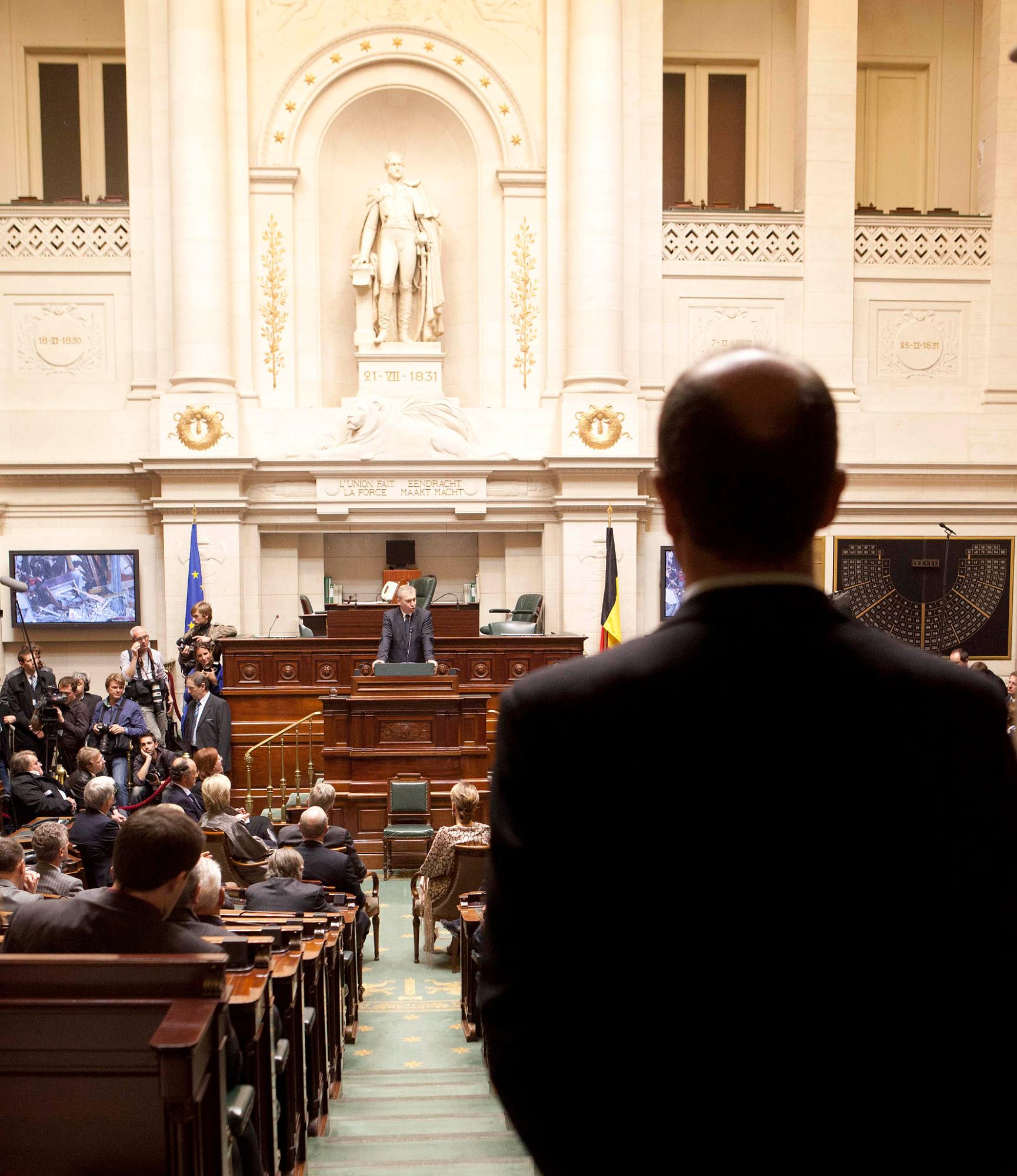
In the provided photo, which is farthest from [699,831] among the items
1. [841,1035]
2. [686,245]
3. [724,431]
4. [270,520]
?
[686,245]

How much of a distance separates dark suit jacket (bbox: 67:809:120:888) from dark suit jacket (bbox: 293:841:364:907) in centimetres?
117

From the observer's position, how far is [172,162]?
45.8 ft

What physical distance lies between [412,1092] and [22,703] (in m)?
6.81

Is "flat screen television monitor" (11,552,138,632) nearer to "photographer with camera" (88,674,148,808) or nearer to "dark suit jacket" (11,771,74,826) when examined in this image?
"photographer with camera" (88,674,148,808)

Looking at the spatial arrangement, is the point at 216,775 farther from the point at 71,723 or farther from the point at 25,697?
the point at 25,697

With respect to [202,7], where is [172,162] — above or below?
below

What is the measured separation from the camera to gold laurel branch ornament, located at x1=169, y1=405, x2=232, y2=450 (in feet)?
45.6

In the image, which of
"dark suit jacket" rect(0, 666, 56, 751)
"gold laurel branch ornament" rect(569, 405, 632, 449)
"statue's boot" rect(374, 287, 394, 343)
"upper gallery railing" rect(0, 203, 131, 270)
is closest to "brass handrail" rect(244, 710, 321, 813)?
"dark suit jacket" rect(0, 666, 56, 751)

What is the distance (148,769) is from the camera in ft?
30.0

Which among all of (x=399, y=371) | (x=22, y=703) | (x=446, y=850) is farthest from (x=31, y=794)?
(x=399, y=371)

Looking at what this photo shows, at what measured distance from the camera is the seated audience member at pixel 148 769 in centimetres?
909

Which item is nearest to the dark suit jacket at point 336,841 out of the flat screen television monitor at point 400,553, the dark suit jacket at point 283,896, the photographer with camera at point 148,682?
the dark suit jacket at point 283,896

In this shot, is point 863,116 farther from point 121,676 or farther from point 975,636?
point 121,676

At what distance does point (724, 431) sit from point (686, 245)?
14.8 meters
